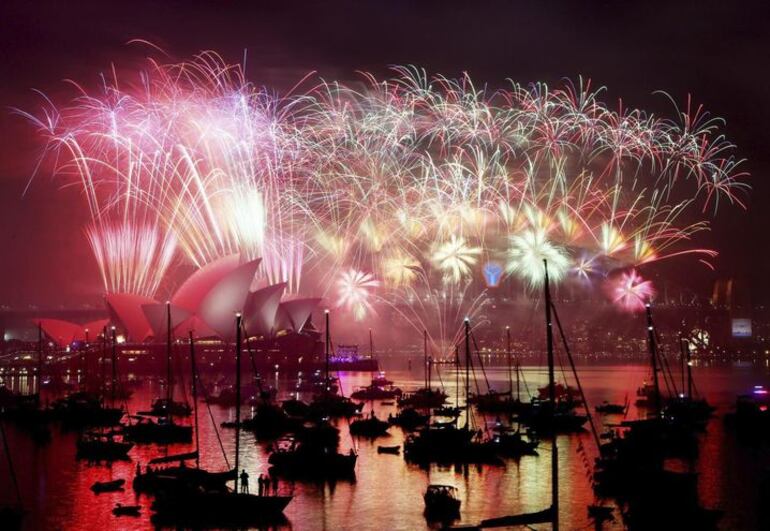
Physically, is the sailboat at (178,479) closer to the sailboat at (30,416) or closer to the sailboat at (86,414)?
the sailboat at (30,416)

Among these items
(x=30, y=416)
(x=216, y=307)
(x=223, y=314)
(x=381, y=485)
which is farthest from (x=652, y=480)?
(x=223, y=314)

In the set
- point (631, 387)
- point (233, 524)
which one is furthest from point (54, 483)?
point (631, 387)

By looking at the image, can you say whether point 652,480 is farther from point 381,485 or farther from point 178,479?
point 178,479

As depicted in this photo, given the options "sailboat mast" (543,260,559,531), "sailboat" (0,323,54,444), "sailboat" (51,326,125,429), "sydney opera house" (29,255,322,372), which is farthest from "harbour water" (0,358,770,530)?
"sydney opera house" (29,255,322,372)

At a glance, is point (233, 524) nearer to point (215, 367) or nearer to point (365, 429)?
point (365, 429)

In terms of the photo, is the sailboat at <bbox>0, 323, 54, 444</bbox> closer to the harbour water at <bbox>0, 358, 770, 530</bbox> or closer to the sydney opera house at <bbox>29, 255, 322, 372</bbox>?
the harbour water at <bbox>0, 358, 770, 530</bbox>
